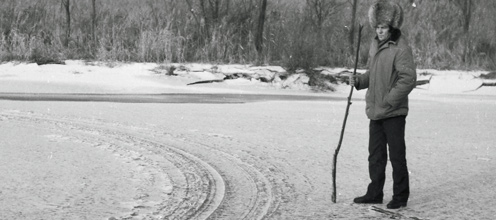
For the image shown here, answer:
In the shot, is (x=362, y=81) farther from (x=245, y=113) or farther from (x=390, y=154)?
(x=245, y=113)

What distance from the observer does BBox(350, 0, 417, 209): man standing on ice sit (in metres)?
5.27

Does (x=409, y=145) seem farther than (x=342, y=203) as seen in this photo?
Yes

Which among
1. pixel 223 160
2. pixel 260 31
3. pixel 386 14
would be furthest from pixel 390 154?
pixel 260 31

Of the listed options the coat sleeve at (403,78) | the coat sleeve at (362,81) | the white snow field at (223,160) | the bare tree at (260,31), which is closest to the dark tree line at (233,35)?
the bare tree at (260,31)

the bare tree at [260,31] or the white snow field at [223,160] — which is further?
the bare tree at [260,31]

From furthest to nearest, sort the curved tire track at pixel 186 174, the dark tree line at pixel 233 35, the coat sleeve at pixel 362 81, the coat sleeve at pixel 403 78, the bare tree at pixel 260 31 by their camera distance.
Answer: the bare tree at pixel 260 31 < the dark tree line at pixel 233 35 < the coat sleeve at pixel 362 81 < the curved tire track at pixel 186 174 < the coat sleeve at pixel 403 78

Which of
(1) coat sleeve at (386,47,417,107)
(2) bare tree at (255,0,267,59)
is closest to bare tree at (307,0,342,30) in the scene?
(2) bare tree at (255,0,267,59)

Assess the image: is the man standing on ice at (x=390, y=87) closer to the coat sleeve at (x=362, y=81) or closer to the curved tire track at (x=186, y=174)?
the coat sleeve at (x=362, y=81)

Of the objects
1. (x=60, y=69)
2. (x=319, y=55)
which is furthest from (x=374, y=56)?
(x=60, y=69)

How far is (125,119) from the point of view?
10406 mm

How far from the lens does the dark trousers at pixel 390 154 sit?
5.38 m

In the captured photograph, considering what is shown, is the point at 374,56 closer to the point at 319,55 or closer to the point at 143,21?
the point at 319,55

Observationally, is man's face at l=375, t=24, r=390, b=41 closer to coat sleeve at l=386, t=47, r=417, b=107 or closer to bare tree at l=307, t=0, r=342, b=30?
coat sleeve at l=386, t=47, r=417, b=107

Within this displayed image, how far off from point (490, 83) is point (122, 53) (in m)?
8.76
